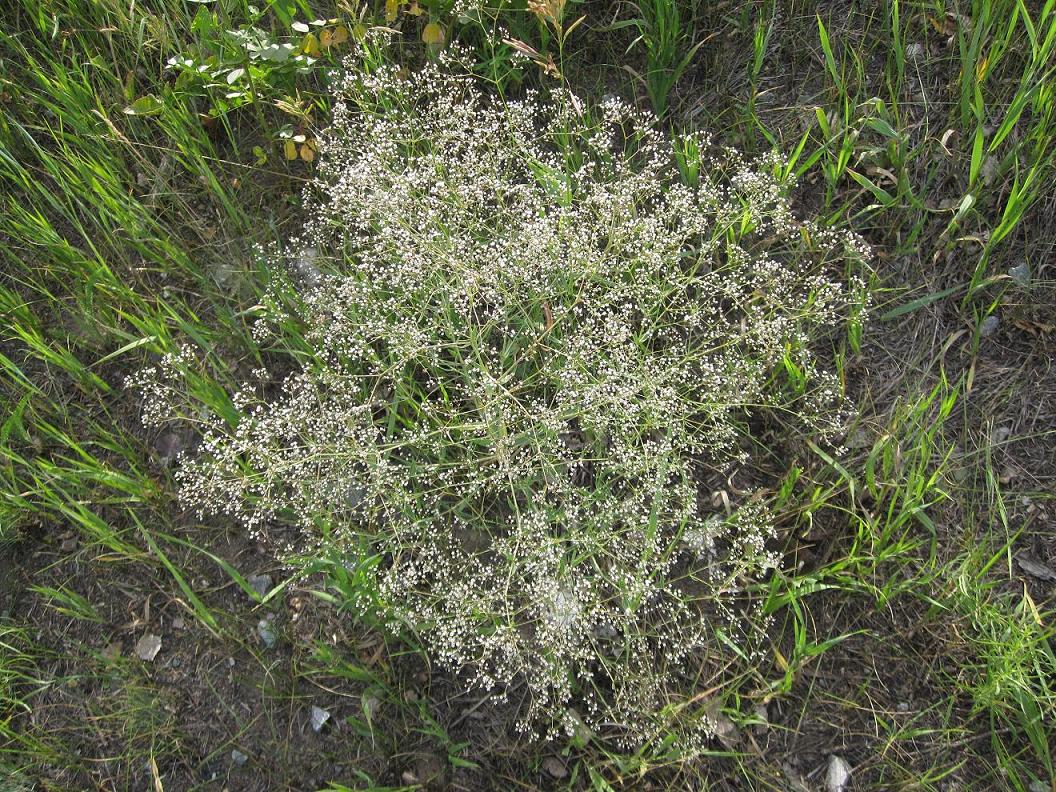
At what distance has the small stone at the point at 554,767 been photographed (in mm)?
2326

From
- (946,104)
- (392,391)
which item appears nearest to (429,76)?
(392,391)

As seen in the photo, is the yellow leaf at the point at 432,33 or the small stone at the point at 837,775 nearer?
the small stone at the point at 837,775

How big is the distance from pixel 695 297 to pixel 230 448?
5.65 feet

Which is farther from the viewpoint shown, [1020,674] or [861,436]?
[861,436]

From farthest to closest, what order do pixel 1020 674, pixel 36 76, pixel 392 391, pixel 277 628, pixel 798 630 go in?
pixel 36 76
pixel 392 391
pixel 277 628
pixel 798 630
pixel 1020 674

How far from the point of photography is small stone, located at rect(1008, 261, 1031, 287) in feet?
8.75

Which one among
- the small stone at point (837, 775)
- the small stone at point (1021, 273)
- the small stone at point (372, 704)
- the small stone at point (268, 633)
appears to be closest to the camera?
the small stone at point (837, 775)

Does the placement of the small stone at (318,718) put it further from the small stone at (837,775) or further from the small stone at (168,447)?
the small stone at (837,775)

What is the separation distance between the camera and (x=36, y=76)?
300 cm

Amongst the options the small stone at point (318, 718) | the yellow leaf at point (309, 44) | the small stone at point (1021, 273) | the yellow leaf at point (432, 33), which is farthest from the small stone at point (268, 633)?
the small stone at point (1021, 273)

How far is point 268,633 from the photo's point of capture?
2562 millimetres

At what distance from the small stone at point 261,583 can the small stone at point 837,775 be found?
1.94 meters

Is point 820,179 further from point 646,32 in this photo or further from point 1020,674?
Result: point 1020,674

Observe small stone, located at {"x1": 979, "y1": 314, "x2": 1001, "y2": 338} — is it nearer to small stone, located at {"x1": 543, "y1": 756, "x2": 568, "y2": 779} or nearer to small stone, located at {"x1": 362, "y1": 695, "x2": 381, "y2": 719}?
small stone, located at {"x1": 543, "y1": 756, "x2": 568, "y2": 779}
